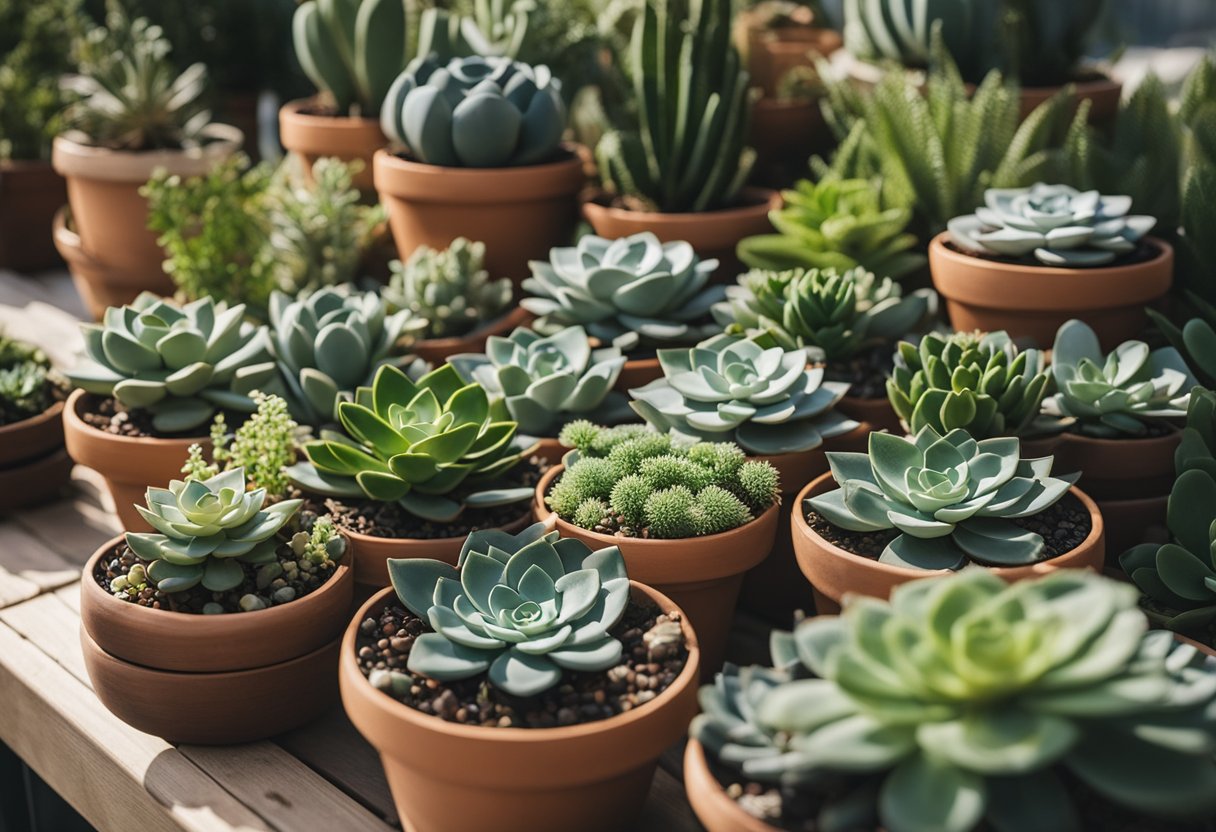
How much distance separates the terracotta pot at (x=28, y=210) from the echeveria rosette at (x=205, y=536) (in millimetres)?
2027

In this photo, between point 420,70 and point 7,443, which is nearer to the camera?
point 7,443

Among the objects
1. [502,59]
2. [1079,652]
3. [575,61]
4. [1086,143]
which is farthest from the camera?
[575,61]

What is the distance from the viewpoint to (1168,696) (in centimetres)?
113

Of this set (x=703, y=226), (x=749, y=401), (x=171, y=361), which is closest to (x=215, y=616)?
(x=171, y=361)

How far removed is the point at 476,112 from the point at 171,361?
27.4 inches

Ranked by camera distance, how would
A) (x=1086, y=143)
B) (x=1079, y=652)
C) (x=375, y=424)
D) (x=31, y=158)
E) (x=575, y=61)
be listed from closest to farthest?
(x=1079, y=652) → (x=375, y=424) → (x=1086, y=143) → (x=575, y=61) → (x=31, y=158)

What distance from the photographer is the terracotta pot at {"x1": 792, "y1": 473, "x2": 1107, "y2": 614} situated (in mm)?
1456

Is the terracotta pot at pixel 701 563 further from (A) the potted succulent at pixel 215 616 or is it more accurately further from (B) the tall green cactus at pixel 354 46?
(B) the tall green cactus at pixel 354 46

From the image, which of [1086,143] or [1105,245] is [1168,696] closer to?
[1105,245]

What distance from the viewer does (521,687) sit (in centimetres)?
129

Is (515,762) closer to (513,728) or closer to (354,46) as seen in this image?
(513,728)

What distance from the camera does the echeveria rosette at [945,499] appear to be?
1.49 metres

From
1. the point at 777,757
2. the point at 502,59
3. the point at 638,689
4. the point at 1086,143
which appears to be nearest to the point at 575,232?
the point at 502,59

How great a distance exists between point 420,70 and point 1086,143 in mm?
1207
